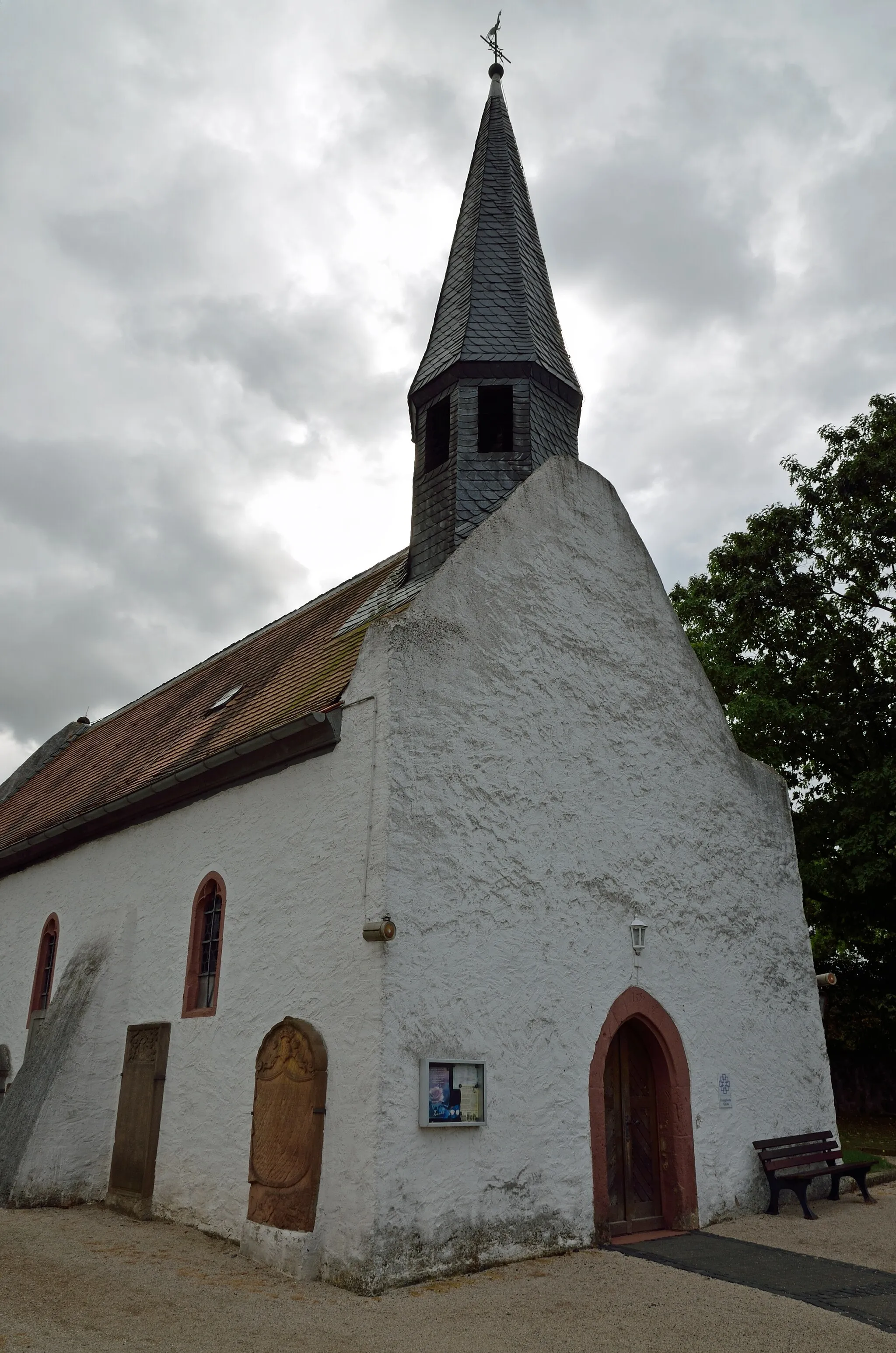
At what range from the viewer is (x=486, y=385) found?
12.8 meters

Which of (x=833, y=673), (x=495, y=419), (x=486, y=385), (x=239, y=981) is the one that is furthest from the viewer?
(x=833, y=673)

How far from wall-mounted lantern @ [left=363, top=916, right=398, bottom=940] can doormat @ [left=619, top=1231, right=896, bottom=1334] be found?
3568 mm

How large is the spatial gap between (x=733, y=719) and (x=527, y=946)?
12.3 m

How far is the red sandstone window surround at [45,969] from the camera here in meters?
13.9

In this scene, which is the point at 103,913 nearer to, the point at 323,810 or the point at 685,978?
the point at 323,810

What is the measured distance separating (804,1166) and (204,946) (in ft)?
23.4

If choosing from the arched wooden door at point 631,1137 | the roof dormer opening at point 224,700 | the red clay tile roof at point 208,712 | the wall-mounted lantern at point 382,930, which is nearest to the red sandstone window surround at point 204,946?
the red clay tile roof at point 208,712

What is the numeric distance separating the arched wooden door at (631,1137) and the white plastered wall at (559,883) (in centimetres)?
46

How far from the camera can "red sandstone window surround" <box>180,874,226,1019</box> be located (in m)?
10.3

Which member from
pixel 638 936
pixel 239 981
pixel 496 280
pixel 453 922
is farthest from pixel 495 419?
pixel 239 981

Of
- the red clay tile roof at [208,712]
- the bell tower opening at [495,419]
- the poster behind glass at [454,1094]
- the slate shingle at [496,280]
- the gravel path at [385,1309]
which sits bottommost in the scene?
the gravel path at [385,1309]

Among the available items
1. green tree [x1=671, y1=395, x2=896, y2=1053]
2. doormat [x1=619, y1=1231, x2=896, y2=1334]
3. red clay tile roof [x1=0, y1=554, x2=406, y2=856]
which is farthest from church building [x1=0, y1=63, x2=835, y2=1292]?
green tree [x1=671, y1=395, x2=896, y2=1053]

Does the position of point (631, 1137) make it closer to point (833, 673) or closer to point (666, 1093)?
Result: point (666, 1093)

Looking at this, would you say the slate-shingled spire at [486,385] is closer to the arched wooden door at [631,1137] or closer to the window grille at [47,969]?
the arched wooden door at [631,1137]
